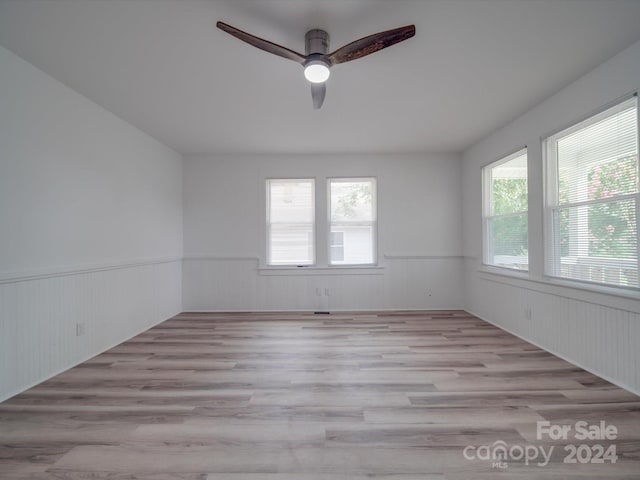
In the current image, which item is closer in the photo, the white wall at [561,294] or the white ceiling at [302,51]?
the white ceiling at [302,51]

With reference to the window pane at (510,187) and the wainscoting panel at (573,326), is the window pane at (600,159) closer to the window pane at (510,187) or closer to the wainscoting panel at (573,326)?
the window pane at (510,187)

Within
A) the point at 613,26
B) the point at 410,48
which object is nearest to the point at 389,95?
the point at 410,48

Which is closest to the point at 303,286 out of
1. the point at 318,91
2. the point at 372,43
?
the point at 318,91

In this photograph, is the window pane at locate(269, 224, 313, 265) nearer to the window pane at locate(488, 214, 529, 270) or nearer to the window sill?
the window sill

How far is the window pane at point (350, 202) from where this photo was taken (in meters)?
5.22

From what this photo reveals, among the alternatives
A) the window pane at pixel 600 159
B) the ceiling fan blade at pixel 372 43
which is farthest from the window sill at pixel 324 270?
the ceiling fan blade at pixel 372 43

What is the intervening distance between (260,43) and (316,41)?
0.40 metres

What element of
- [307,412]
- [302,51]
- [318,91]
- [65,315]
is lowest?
[307,412]

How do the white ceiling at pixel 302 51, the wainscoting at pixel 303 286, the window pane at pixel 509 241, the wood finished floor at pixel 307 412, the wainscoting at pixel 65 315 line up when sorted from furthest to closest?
the wainscoting at pixel 303 286 → the window pane at pixel 509 241 → the wainscoting at pixel 65 315 → the white ceiling at pixel 302 51 → the wood finished floor at pixel 307 412

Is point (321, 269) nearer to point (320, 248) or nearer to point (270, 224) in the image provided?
point (320, 248)

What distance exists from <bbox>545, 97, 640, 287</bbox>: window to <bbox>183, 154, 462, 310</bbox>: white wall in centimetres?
199

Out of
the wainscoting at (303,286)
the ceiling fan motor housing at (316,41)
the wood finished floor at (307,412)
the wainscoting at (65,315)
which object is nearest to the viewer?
the wood finished floor at (307,412)

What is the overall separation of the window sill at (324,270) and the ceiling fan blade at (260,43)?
347 centimetres

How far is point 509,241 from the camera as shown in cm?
403
